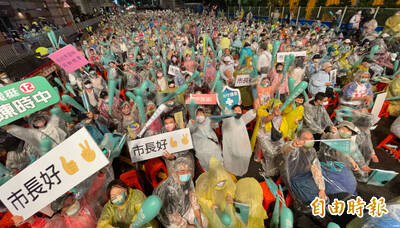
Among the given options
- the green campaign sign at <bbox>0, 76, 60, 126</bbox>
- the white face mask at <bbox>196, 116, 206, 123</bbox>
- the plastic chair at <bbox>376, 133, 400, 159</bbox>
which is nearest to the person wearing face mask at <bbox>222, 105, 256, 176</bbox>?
the white face mask at <bbox>196, 116, 206, 123</bbox>

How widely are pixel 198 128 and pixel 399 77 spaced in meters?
5.73

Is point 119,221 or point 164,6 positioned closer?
point 119,221

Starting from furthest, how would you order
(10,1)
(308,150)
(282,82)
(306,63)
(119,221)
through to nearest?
(10,1) → (306,63) → (282,82) → (308,150) → (119,221)

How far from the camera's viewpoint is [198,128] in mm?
3033

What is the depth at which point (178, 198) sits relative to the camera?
7.02ft

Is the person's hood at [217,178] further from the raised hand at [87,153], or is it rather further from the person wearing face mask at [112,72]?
the person wearing face mask at [112,72]

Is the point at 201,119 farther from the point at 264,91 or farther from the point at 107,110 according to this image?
the point at 107,110

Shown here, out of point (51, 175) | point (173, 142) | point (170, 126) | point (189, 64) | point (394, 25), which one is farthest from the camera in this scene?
point (394, 25)

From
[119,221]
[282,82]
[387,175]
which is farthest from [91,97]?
[387,175]

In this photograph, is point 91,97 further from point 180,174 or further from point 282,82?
point 282,82

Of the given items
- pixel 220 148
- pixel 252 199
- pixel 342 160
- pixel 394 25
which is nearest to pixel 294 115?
pixel 342 160

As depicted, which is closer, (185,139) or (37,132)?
(37,132)

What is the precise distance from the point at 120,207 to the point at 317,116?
3752 millimetres

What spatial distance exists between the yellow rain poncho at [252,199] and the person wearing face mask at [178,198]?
22.3 inches
